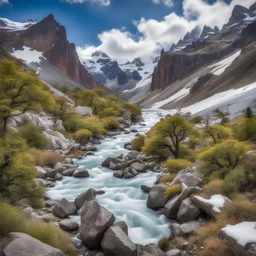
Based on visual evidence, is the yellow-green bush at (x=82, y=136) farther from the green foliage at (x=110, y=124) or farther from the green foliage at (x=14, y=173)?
the green foliage at (x=14, y=173)

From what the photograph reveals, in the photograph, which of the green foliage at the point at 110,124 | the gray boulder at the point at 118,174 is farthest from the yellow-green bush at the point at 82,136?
the gray boulder at the point at 118,174

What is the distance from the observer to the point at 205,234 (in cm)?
1174

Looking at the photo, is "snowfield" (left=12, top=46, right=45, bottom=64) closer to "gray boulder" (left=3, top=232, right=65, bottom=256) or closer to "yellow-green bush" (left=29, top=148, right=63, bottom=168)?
"yellow-green bush" (left=29, top=148, right=63, bottom=168)

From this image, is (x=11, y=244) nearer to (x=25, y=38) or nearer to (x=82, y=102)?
(x=82, y=102)

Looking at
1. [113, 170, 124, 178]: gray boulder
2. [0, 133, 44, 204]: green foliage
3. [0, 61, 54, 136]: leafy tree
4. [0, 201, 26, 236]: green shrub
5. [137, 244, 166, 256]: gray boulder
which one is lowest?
[137, 244, 166, 256]: gray boulder

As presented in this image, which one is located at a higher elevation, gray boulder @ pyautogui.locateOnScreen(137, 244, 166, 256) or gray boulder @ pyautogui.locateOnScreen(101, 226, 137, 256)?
gray boulder @ pyautogui.locateOnScreen(101, 226, 137, 256)

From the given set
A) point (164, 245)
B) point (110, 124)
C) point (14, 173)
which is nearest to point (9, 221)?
point (14, 173)

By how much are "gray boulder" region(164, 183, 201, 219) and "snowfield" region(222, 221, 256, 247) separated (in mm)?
4679

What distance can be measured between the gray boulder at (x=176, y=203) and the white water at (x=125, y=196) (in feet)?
1.60

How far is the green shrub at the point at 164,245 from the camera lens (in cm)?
1196

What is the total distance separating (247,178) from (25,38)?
713 feet

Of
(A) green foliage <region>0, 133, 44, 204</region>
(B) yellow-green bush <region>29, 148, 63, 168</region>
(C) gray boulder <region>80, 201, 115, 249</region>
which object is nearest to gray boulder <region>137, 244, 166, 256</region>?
(C) gray boulder <region>80, 201, 115, 249</region>

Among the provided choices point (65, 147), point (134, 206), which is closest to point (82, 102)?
point (65, 147)

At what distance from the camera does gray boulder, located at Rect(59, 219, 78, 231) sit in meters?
→ 13.2
